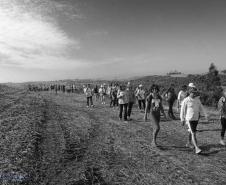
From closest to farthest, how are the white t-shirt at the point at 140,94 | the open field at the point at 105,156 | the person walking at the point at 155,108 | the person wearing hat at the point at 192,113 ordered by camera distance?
the open field at the point at 105,156 < the person wearing hat at the point at 192,113 < the person walking at the point at 155,108 < the white t-shirt at the point at 140,94

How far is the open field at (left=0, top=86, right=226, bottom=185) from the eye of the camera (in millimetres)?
7910

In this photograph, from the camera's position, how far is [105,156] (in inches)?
393

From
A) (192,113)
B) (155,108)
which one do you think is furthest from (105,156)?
(192,113)

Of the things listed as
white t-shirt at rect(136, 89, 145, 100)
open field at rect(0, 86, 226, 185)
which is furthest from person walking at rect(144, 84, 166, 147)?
white t-shirt at rect(136, 89, 145, 100)

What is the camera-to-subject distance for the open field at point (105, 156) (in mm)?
7910

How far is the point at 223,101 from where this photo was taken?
36.7 ft

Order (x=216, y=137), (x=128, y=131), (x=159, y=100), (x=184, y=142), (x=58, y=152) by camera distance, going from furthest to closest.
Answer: (x=128, y=131) < (x=216, y=137) < (x=184, y=142) < (x=159, y=100) < (x=58, y=152)

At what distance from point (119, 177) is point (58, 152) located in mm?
2996

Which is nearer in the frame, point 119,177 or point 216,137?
point 119,177

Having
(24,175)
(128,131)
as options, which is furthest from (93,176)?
(128,131)

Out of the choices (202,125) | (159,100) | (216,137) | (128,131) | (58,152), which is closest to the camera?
(58,152)

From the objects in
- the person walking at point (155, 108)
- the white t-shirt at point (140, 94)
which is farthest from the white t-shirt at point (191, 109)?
the white t-shirt at point (140, 94)

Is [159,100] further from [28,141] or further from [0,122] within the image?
[0,122]

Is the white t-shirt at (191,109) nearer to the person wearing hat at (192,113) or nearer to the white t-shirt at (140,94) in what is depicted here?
the person wearing hat at (192,113)
